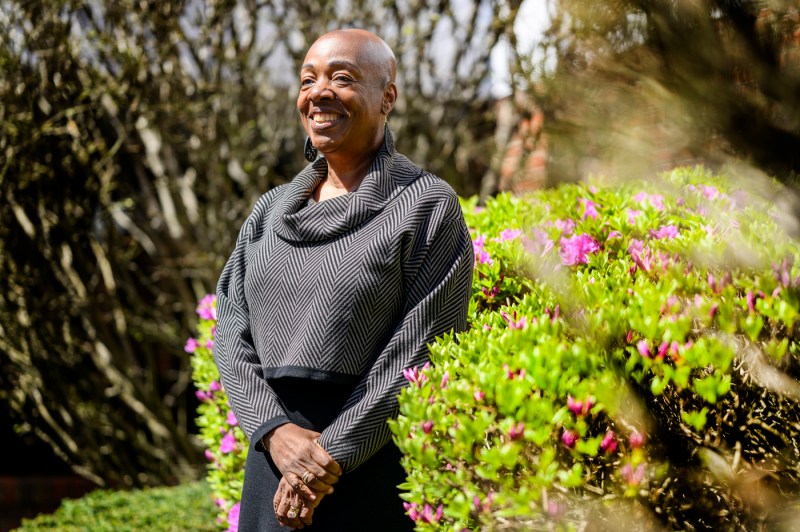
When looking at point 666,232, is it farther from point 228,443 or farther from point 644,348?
point 228,443

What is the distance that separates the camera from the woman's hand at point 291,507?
212 cm

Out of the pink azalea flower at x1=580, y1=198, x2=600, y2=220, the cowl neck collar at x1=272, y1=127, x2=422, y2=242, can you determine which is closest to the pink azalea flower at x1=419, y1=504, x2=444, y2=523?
the cowl neck collar at x1=272, y1=127, x2=422, y2=242

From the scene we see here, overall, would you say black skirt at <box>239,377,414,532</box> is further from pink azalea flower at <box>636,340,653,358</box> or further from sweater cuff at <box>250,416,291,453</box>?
pink azalea flower at <box>636,340,653,358</box>

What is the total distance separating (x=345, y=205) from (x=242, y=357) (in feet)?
1.75

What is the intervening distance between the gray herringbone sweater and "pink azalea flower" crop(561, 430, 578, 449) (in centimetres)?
46

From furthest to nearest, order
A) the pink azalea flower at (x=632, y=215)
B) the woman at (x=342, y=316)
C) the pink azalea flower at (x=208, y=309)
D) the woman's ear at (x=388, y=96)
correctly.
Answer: the pink azalea flower at (x=208, y=309)
the pink azalea flower at (x=632, y=215)
the woman's ear at (x=388, y=96)
the woman at (x=342, y=316)

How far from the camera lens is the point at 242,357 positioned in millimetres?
2344

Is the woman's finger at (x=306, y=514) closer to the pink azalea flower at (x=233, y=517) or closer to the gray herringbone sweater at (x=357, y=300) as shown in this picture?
the gray herringbone sweater at (x=357, y=300)

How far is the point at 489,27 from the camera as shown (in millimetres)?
6715

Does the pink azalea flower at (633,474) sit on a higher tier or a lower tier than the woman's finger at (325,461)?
higher

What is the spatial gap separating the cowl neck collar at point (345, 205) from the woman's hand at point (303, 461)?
1.82ft

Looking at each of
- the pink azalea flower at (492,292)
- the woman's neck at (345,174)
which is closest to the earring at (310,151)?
the woman's neck at (345,174)

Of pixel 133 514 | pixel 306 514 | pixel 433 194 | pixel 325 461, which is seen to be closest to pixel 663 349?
pixel 433 194

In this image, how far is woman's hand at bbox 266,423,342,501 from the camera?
2.08 metres
